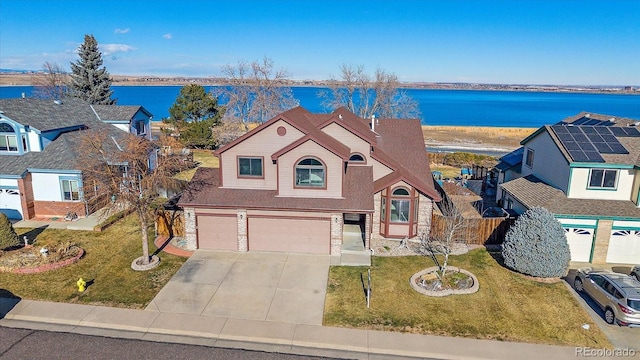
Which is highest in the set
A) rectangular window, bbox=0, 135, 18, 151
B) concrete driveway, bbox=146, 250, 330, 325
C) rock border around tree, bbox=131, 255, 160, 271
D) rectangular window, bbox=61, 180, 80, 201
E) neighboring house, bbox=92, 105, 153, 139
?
neighboring house, bbox=92, 105, 153, 139

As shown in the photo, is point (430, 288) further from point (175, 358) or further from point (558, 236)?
point (175, 358)

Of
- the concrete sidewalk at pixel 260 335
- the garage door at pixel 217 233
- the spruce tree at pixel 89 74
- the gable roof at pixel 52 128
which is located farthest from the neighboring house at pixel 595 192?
the spruce tree at pixel 89 74

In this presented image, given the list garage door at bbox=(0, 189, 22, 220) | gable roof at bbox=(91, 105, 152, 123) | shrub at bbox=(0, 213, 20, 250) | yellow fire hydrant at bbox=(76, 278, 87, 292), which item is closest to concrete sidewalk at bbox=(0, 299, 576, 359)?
yellow fire hydrant at bbox=(76, 278, 87, 292)

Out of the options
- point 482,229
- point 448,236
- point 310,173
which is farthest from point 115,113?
point 482,229

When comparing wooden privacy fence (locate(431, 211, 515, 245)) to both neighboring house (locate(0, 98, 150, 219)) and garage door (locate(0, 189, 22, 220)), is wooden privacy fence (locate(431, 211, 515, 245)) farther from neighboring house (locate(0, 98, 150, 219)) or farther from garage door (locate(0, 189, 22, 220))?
garage door (locate(0, 189, 22, 220))

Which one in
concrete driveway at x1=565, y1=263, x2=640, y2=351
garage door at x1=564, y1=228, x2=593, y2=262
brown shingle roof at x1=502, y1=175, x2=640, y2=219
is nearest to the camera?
concrete driveway at x1=565, y1=263, x2=640, y2=351
